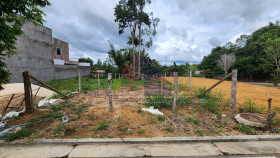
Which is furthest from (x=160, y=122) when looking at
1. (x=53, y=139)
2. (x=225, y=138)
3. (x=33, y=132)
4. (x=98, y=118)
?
(x=33, y=132)

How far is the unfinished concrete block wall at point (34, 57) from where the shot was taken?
932cm

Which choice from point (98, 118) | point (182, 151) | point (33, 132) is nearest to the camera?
point (182, 151)

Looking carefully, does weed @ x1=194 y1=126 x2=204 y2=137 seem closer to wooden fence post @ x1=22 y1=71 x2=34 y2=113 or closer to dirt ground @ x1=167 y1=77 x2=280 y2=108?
dirt ground @ x1=167 y1=77 x2=280 y2=108

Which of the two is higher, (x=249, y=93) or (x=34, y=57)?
(x=34, y=57)

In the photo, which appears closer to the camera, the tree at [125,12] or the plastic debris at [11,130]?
the plastic debris at [11,130]

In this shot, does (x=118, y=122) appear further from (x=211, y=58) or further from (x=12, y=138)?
(x=211, y=58)

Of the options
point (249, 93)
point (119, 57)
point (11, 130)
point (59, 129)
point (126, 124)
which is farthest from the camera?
point (119, 57)

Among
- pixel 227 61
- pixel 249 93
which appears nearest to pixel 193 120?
pixel 249 93

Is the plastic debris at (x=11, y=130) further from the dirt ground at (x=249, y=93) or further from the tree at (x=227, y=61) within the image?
the tree at (x=227, y=61)

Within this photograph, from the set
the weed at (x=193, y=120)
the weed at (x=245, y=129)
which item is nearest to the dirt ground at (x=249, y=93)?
the weed at (x=245, y=129)

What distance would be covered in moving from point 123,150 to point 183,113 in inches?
93.6

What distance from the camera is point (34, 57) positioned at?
10.7 metres

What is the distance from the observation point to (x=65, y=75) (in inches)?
572

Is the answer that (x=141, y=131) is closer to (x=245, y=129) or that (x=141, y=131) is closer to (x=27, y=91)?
(x=245, y=129)
